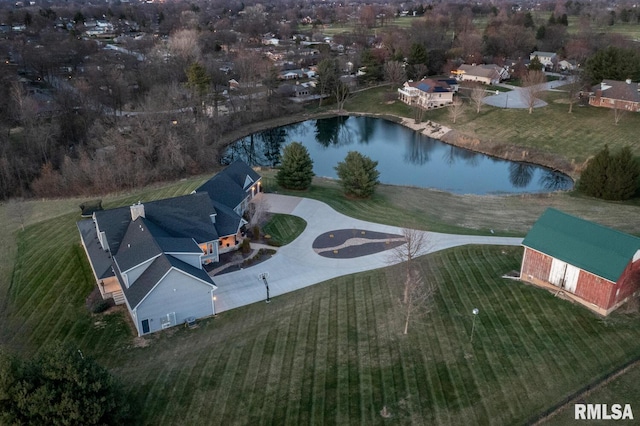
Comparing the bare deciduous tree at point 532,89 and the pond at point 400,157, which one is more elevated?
the bare deciduous tree at point 532,89

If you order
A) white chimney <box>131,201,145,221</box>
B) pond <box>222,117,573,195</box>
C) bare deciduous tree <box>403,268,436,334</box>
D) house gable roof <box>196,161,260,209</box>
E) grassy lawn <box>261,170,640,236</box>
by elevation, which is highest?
white chimney <box>131,201,145,221</box>

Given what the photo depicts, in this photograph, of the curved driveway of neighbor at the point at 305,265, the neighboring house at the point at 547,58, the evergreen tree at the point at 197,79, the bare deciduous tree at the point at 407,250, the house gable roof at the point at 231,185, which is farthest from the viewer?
the neighboring house at the point at 547,58

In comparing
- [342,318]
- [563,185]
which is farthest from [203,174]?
[563,185]

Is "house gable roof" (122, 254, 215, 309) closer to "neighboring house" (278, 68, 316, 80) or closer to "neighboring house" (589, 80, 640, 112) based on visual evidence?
"neighboring house" (589, 80, 640, 112)

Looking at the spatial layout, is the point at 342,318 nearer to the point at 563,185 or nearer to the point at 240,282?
the point at 240,282

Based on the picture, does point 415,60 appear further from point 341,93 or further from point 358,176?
point 358,176

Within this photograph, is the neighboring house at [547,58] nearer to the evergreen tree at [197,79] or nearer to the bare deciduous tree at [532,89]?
the bare deciduous tree at [532,89]

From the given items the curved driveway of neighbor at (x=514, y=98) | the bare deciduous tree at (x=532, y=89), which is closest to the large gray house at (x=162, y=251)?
the bare deciduous tree at (x=532, y=89)

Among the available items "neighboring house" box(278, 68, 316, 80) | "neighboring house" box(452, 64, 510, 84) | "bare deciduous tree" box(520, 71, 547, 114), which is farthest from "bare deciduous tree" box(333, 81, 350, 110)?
"bare deciduous tree" box(520, 71, 547, 114)
